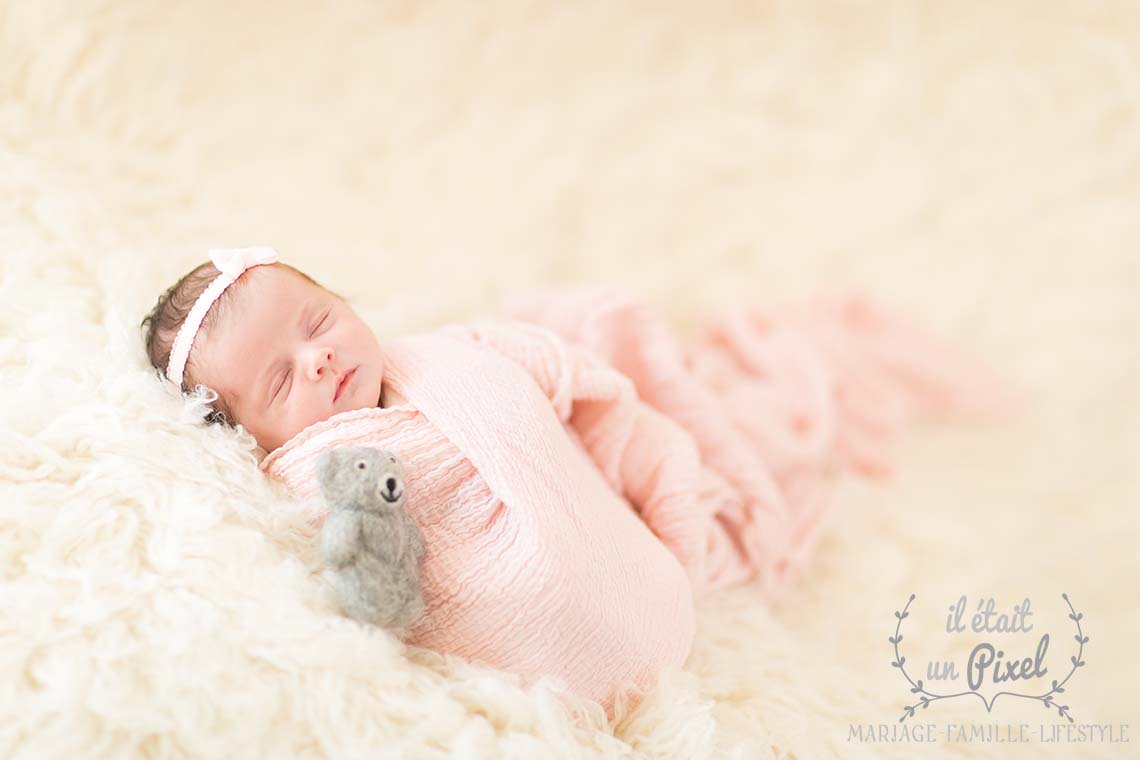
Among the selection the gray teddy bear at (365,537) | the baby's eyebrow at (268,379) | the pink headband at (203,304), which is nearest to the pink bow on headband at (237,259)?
the pink headband at (203,304)

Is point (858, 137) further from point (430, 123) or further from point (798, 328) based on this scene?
point (430, 123)

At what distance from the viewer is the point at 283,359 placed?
1.02 meters

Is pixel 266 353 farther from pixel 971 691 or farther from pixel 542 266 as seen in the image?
pixel 971 691

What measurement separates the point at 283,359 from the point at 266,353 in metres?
0.02

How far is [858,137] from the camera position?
72.1 inches

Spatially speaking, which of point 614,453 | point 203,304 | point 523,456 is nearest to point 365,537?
point 523,456

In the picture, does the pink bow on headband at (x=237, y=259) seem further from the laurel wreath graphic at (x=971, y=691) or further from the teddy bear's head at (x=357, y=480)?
the laurel wreath graphic at (x=971, y=691)

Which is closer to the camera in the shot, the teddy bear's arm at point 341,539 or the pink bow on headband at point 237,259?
the teddy bear's arm at point 341,539

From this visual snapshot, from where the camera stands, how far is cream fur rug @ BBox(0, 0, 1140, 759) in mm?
841

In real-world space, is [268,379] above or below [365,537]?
above

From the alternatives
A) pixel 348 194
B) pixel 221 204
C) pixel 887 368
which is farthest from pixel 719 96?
pixel 221 204

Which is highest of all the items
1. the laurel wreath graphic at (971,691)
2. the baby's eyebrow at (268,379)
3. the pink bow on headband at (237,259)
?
the pink bow on headband at (237,259)

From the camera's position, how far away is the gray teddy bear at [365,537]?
853mm

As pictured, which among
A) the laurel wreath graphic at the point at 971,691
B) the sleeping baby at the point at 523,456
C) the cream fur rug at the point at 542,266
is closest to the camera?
the cream fur rug at the point at 542,266
